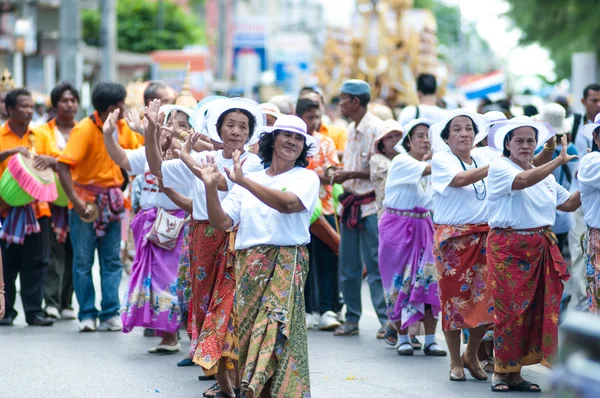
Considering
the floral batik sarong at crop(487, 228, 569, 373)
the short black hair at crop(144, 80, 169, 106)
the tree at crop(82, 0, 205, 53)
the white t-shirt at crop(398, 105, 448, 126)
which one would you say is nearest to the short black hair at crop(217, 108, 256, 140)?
the floral batik sarong at crop(487, 228, 569, 373)

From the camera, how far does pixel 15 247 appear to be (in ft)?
35.9

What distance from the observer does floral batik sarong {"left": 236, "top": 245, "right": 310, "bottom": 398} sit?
655 centimetres

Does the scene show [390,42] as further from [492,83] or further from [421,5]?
[421,5]

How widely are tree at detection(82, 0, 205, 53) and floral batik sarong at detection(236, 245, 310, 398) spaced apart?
47428 mm

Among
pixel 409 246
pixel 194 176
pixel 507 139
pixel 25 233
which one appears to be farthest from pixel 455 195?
pixel 25 233

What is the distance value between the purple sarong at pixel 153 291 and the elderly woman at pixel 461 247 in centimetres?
222

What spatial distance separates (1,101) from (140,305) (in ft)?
16.9

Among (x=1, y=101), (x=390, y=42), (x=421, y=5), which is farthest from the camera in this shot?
(x=421, y=5)

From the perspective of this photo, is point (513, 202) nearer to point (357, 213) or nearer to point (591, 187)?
point (591, 187)

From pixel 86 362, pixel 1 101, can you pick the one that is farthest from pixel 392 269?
pixel 1 101

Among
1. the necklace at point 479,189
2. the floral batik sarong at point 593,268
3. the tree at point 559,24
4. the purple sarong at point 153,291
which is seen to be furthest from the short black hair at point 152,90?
the tree at point 559,24

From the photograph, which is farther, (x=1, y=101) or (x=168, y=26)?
(x=168, y=26)

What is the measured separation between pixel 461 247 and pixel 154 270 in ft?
8.73

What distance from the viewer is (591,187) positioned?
747 cm
